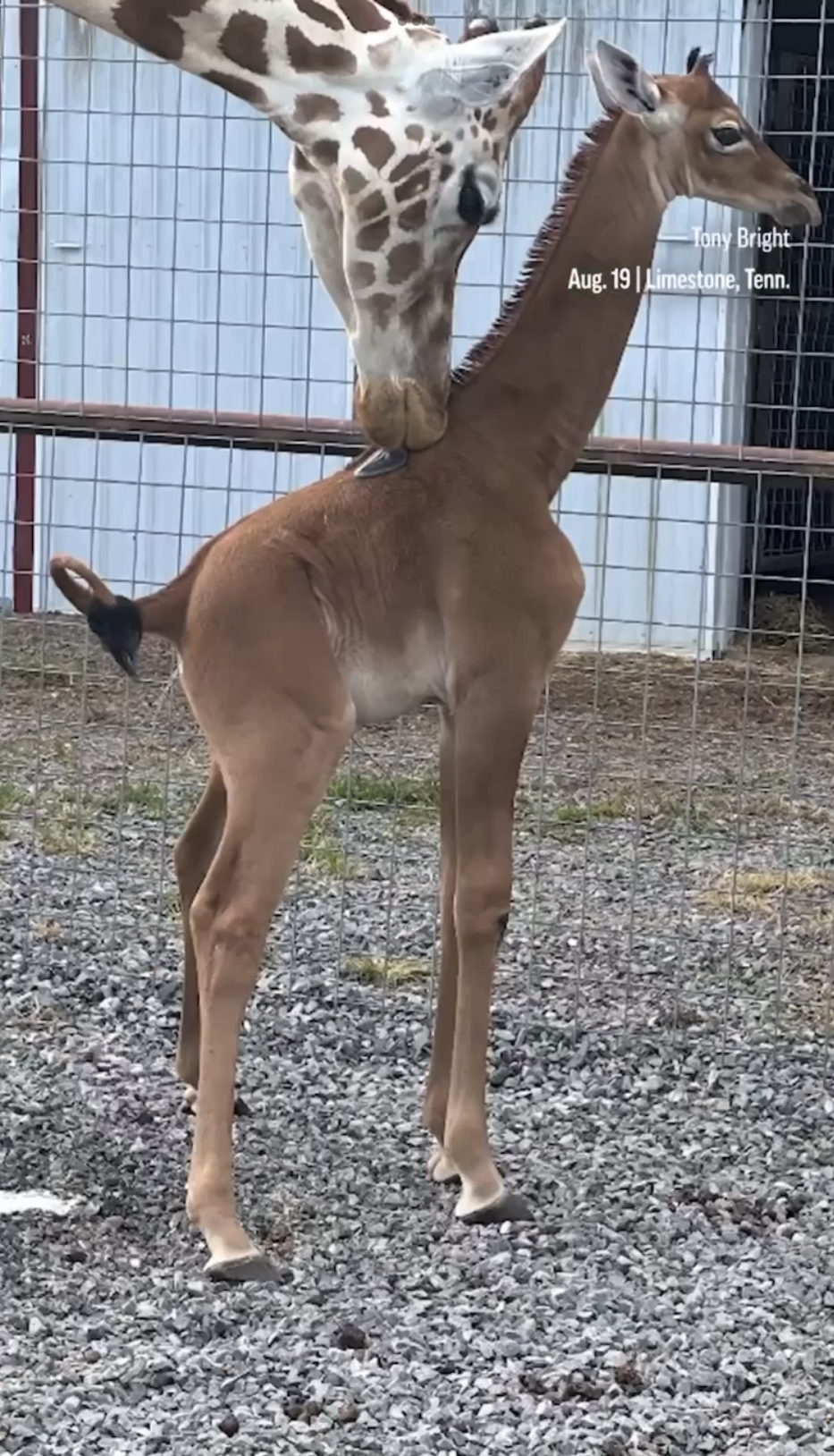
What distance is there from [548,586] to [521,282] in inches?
26.4

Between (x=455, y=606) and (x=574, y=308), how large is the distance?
670 mm

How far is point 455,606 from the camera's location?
3.41m

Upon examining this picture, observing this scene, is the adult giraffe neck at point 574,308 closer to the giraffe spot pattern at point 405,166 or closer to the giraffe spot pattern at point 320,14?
the giraffe spot pattern at point 405,166

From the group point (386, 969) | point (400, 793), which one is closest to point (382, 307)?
point (386, 969)

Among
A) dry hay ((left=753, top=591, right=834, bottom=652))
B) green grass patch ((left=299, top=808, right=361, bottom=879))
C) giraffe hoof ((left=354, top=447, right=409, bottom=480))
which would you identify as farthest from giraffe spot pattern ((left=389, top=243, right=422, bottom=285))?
dry hay ((left=753, top=591, right=834, bottom=652))

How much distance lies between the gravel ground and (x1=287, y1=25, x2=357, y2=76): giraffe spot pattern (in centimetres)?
132

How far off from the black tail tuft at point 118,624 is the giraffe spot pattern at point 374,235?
2.62 ft

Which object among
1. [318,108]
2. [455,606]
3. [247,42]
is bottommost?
[455,606]

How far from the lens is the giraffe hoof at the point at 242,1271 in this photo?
3215mm

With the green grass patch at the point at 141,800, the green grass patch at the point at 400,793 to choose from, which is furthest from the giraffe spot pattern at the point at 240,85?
the green grass patch at the point at 141,800

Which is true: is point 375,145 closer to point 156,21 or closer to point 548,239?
point 156,21

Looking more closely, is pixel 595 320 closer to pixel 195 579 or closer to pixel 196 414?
pixel 195 579

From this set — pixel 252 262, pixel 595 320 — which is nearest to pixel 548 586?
pixel 595 320

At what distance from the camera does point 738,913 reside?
5.74 meters
